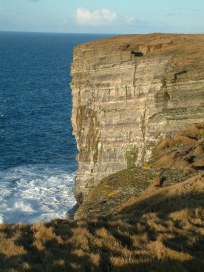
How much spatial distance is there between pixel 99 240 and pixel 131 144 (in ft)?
86.1

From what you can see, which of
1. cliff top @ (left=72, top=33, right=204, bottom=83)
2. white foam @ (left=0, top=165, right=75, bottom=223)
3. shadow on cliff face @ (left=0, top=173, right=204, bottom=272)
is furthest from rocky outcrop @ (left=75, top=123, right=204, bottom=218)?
white foam @ (left=0, top=165, right=75, bottom=223)

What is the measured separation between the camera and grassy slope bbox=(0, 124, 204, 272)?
11297 mm

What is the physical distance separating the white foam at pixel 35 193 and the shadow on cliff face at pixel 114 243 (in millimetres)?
26761

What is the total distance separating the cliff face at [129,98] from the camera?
36.1m

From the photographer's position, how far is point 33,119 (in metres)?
82.0

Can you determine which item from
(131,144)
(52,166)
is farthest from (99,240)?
(52,166)

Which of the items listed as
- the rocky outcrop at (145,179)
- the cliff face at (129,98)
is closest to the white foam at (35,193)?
the cliff face at (129,98)

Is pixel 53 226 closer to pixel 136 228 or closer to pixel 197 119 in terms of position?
pixel 136 228

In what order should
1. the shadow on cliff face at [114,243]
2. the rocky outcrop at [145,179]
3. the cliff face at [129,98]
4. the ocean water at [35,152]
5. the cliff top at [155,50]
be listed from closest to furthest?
the shadow on cliff face at [114,243], the rocky outcrop at [145,179], the cliff face at [129,98], the cliff top at [155,50], the ocean water at [35,152]

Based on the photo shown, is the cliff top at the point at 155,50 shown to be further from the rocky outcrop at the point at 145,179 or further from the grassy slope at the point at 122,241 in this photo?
the grassy slope at the point at 122,241

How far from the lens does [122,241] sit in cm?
1319

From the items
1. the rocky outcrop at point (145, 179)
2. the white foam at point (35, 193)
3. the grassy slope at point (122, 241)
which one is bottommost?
the white foam at point (35, 193)

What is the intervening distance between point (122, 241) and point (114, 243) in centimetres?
52

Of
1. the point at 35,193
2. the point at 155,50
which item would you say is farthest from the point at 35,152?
the point at 155,50
